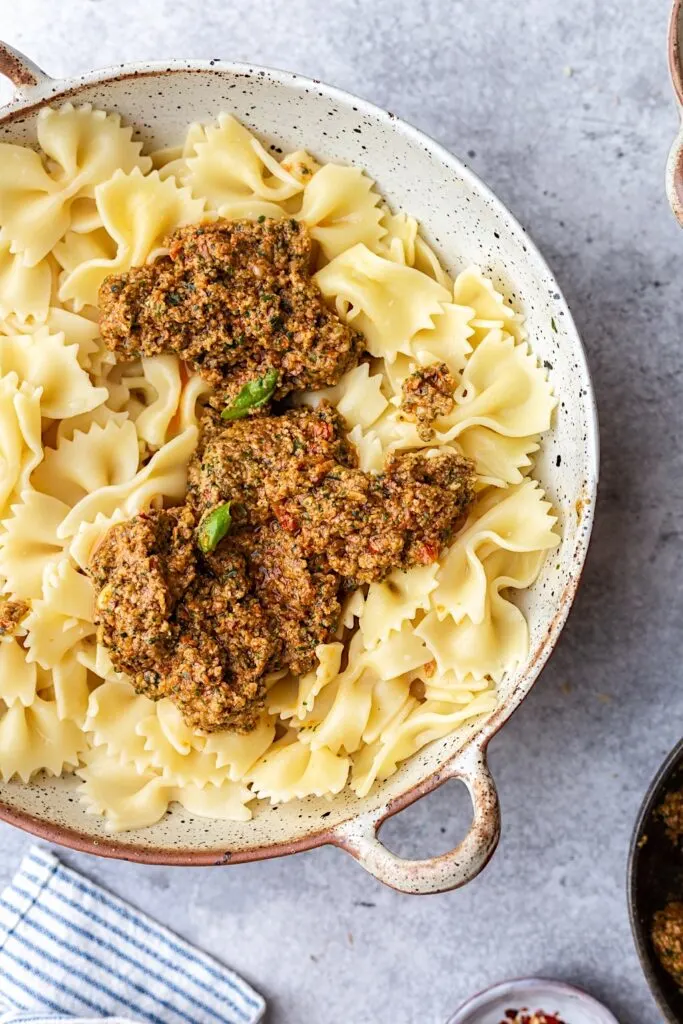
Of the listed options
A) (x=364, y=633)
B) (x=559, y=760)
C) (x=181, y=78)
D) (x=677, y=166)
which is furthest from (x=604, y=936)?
(x=181, y=78)

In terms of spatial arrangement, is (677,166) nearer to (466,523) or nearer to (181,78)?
(466,523)

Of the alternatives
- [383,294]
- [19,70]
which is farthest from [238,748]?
[19,70]

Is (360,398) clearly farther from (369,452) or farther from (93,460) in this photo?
(93,460)

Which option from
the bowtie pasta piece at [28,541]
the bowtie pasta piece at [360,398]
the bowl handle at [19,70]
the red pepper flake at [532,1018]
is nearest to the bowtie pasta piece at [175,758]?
the bowtie pasta piece at [28,541]

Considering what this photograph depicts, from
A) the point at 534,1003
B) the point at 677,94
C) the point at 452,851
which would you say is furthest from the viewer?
the point at 534,1003

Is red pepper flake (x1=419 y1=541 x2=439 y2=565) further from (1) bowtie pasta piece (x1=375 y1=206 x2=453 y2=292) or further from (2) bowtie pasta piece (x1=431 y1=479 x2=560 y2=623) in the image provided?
(1) bowtie pasta piece (x1=375 y1=206 x2=453 y2=292)

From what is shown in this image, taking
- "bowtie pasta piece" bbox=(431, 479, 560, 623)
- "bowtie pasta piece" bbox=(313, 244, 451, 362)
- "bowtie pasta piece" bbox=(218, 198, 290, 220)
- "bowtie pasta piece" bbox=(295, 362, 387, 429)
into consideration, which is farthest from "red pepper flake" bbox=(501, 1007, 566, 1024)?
"bowtie pasta piece" bbox=(218, 198, 290, 220)
